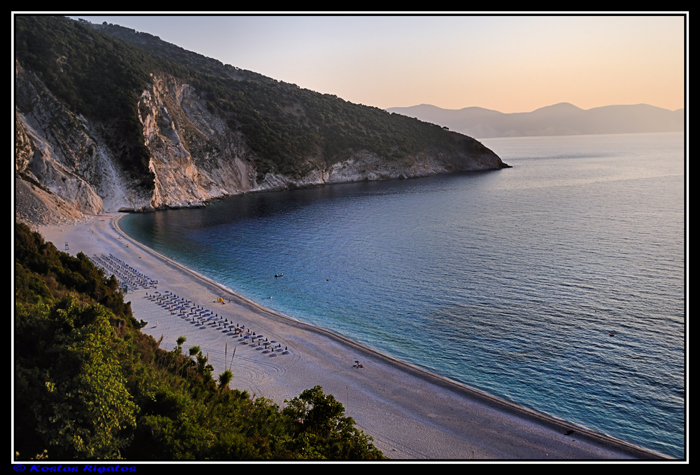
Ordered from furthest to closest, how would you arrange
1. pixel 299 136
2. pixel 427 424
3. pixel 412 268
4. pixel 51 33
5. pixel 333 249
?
1. pixel 299 136
2. pixel 51 33
3. pixel 333 249
4. pixel 412 268
5. pixel 427 424

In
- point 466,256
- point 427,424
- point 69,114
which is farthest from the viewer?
point 69,114

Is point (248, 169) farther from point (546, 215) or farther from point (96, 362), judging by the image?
point (96, 362)

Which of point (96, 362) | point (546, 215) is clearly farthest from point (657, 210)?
point (96, 362)

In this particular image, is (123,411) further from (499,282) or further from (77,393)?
(499,282)

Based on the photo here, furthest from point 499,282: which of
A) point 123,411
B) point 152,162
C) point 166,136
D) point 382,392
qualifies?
point 166,136

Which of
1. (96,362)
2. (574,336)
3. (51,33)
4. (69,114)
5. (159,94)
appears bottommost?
(574,336)

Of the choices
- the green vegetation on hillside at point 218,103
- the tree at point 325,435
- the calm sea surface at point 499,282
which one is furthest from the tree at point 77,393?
the green vegetation on hillside at point 218,103

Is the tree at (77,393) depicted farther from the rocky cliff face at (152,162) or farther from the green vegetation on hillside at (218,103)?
the rocky cliff face at (152,162)
